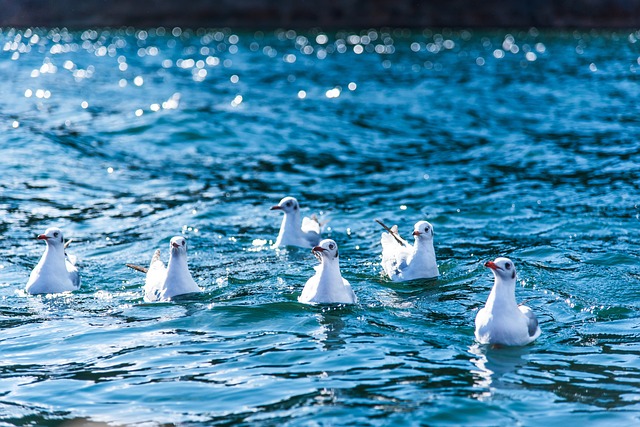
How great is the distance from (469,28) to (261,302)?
5368cm

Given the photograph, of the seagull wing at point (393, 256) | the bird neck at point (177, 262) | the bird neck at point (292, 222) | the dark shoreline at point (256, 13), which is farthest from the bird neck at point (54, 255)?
the dark shoreline at point (256, 13)

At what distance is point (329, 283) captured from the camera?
37.3 feet

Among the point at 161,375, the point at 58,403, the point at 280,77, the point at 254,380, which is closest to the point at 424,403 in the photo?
the point at 254,380

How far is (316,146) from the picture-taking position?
2347 cm

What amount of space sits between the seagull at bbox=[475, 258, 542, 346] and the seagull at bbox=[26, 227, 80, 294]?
17.0 ft

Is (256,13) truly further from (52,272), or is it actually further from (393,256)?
(52,272)

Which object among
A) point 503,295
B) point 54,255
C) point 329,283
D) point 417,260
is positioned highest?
point 54,255

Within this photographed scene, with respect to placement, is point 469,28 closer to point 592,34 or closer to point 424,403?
point 592,34

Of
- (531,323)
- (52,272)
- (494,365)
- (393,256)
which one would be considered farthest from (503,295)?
(52,272)

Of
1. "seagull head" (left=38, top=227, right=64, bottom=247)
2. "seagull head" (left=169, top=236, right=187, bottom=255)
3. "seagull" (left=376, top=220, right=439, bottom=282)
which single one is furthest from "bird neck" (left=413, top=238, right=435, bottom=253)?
"seagull head" (left=38, top=227, right=64, bottom=247)

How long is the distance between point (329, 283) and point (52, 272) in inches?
137

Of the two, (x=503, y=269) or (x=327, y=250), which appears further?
(x=327, y=250)

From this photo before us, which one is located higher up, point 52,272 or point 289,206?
point 289,206

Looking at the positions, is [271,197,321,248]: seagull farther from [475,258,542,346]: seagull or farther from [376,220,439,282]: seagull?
[475,258,542,346]: seagull
